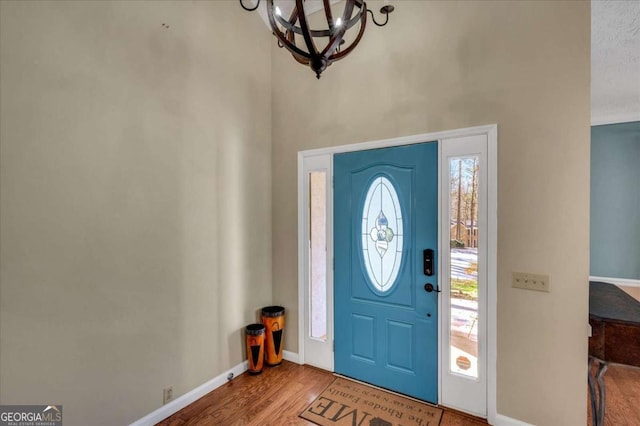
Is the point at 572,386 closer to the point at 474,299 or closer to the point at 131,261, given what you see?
the point at 474,299

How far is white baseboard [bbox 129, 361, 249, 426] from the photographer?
2.05 metres

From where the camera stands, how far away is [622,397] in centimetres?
232

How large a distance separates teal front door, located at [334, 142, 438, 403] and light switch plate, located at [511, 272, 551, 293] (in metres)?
0.54

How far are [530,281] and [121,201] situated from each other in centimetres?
287

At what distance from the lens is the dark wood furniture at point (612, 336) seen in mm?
1452

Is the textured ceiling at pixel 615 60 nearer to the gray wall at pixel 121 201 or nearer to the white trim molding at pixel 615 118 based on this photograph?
the white trim molding at pixel 615 118

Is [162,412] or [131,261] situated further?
[162,412]

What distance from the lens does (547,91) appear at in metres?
1.91

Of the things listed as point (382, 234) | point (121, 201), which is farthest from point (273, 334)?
point (121, 201)

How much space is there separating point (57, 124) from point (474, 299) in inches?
119

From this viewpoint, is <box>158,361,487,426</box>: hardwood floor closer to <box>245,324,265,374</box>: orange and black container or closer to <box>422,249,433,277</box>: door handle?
<box>245,324,265,374</box>: orange and black container

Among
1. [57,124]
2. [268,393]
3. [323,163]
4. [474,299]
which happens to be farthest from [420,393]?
[57,124]

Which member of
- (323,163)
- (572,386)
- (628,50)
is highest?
(628,50)

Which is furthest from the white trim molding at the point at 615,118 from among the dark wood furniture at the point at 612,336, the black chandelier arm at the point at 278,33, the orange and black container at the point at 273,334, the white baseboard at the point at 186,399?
the white baseboard at the point at 186,399
